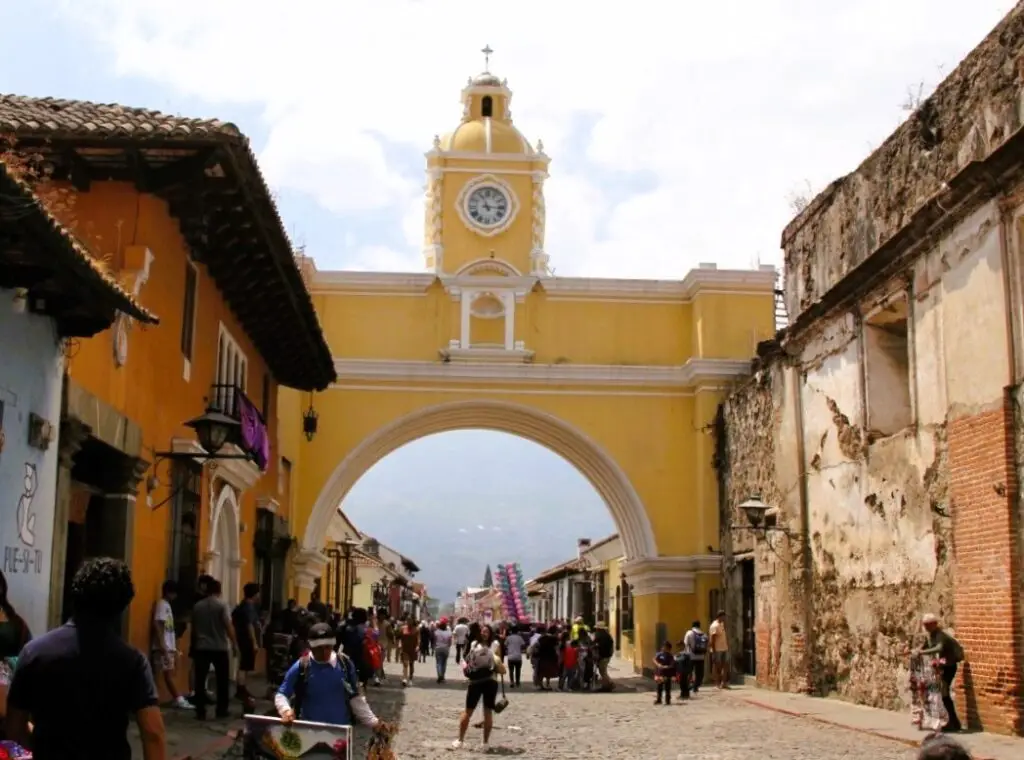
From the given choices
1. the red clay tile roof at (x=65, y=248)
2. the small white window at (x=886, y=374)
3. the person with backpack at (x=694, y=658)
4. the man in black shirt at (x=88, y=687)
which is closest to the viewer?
the man in black shirt at (x=88, y=687)

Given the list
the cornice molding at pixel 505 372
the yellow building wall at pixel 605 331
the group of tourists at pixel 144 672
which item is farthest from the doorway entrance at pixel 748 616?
the group of tourists at pixel 144 672

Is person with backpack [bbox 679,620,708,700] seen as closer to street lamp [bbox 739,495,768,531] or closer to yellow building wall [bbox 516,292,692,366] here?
street lamp [bbox 739,495,768,531]

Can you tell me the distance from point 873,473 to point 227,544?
8430mm

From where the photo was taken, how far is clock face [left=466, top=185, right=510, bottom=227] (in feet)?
98.4

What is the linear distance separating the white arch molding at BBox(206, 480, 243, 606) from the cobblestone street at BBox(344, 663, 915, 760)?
8.49ft

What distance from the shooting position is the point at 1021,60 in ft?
40.4

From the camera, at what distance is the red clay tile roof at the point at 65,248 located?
259 inches

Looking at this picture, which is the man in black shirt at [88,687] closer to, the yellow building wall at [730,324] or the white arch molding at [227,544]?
the white arch molding at [227,544]

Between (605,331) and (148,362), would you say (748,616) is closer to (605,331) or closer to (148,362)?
(605,331)

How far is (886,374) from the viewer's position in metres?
15.9

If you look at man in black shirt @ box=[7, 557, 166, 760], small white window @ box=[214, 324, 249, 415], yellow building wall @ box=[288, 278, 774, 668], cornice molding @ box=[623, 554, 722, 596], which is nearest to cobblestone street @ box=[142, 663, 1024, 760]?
small white window @ box=[214, 324, 249, 415]

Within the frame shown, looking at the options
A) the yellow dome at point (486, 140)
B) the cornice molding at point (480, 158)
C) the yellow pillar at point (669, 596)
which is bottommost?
the yellow pillar at point (669, 596)

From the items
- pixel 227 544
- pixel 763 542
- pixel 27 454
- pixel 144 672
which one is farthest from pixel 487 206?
pixel 144 672

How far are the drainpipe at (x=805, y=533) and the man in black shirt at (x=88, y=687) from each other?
14.8m
